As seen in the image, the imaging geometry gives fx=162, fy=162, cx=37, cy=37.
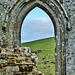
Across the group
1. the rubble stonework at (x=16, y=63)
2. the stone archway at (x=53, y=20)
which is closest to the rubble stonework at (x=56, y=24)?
the stone archway at (x=53, y=20)

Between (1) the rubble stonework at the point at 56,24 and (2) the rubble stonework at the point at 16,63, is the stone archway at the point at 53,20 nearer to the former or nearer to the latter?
(1) the rubble stonework at the point at 56,24

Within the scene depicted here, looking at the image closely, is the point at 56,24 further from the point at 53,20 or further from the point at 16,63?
the point at 16,63

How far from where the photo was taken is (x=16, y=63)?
121 inches

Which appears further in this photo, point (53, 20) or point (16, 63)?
point (53, 20)

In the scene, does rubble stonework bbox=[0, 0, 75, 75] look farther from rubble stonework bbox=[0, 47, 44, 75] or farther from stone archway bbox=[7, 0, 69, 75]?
rubble stonework bbox=[0, 47, 44, 75]

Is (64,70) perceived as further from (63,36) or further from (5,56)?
(5,56)

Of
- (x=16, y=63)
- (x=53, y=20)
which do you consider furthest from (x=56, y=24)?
(x=16, y=63)

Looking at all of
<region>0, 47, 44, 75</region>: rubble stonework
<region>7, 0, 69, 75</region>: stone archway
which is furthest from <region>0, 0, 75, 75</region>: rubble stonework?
<region>0, 47, 44, 75</region>: rubble stonework

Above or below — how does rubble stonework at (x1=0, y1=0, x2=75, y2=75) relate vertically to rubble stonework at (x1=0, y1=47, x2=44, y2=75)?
above

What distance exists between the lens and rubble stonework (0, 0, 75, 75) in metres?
7.75

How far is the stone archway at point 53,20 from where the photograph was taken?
7.83 metres

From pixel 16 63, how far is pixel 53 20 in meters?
5.22

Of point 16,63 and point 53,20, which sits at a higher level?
point 53,20

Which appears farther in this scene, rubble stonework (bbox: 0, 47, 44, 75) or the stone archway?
the stone archway
